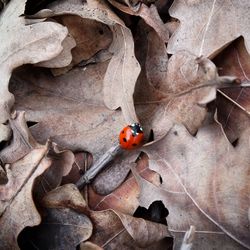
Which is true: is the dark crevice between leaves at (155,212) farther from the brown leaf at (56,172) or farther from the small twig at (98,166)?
the brown leaf at (56,172)

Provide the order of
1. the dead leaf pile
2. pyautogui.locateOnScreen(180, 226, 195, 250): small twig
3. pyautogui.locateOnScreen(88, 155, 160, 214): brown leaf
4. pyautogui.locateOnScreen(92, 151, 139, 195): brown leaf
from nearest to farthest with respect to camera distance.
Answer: pyautogui.locateOnScreen(180, 226, 195, 250): small twig
the dead leaf pile
pyautogui.locateOnScreen(88, 155, 160, 214): brown leaf
pyautogui.locateOnScreen(92, 151, 139, 195): brown leaf

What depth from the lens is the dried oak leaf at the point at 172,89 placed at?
2586 mm

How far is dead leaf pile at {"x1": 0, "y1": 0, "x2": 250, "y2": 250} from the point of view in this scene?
2477 mm

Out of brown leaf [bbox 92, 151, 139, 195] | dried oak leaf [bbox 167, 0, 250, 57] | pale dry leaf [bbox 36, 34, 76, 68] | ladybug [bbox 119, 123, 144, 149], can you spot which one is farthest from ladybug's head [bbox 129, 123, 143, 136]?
pale dry leaf [bbox 36, 34, 76, 68]

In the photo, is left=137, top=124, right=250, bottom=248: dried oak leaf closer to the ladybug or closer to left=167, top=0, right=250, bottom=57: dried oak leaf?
the ladybug

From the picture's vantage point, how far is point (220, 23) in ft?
9.21

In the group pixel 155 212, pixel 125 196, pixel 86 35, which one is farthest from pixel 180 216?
pixel 86 35

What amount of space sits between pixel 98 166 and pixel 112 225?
15.5 inches

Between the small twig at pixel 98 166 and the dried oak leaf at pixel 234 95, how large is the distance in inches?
25.8

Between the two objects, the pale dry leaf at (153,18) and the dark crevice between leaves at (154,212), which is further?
the pale dry leaf at (153,18)

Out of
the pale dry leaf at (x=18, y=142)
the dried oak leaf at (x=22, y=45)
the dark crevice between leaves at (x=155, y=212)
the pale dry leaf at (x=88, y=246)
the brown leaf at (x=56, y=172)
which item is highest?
the dried oak leaf at (x=22, y=45)

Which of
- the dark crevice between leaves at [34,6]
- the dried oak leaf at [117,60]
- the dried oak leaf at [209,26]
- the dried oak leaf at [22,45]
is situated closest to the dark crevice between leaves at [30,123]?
the dried oak leaf at [22,45]

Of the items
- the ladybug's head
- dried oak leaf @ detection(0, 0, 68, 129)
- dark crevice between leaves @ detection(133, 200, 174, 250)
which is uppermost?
dried oak leaf @ detection(0, 0, 68, 129)

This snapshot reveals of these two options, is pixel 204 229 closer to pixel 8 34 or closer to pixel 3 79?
pixel 3 79
